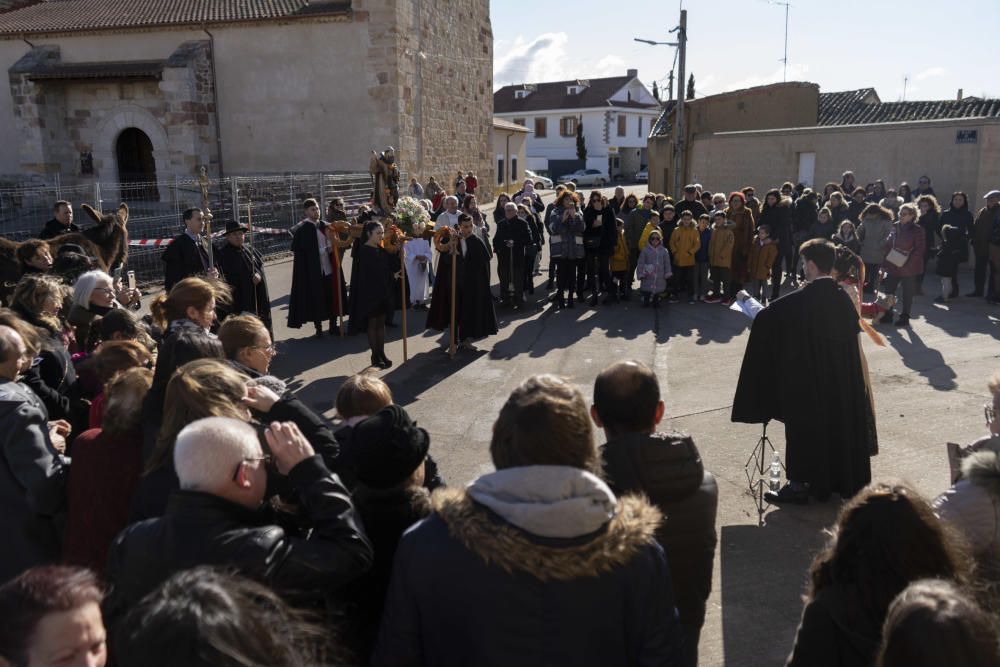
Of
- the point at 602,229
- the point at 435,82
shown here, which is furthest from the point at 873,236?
the point at 435,82

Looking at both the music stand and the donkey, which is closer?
the music stand

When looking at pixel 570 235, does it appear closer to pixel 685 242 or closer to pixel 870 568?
pixel 685 242

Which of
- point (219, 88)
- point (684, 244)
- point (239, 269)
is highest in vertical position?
point (219, 88)

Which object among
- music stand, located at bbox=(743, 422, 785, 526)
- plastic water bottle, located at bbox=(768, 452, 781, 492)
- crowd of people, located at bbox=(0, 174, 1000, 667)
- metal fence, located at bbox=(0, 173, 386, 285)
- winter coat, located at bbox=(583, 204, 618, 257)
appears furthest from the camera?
metal fence, located at bbox=(0, 173, 386, 285)

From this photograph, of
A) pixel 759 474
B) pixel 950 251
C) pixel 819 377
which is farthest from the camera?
pixel 950 251

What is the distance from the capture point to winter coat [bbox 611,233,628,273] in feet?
41.1

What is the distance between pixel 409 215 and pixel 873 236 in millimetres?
6871

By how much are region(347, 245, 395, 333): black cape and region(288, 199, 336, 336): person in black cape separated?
1412 millimetres

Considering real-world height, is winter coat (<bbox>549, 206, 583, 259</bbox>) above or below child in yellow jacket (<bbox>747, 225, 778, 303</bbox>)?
above

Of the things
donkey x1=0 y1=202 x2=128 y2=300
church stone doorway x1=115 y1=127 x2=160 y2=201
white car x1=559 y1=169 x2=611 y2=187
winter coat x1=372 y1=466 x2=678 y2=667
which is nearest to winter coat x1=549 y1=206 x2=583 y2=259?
donkey x1=0 y1=202 x2=128 y2=300

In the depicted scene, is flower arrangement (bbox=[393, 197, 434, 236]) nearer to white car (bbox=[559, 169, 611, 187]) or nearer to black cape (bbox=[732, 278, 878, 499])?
black cape (bbox=[732, 278, 878, 499])

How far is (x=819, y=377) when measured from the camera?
516 cm

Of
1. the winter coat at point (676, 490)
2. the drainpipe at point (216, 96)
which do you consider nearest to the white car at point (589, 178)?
the drainpipe at point (216, 96)

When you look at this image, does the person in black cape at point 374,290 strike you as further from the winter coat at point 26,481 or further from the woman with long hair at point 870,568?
the woman with long hair at point 870,568
